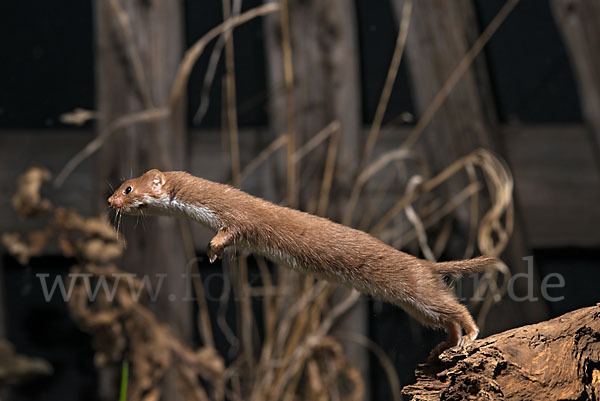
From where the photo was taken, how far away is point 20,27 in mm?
1864

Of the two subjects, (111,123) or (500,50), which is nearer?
(111,123)

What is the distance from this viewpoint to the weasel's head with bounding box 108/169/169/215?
72cm

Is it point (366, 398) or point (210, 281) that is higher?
point (210, 281)

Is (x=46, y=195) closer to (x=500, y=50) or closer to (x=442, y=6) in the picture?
(x=442, y=6)

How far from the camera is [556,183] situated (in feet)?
5.93

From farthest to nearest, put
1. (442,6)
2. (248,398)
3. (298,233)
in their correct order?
(442,6) → (248,398) → (298,233)

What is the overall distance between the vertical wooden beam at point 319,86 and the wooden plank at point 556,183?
1.50 feet

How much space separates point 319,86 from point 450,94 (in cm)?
36

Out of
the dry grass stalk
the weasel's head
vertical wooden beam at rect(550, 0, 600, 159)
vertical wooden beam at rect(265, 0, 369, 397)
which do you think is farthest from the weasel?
vertical wooden beam at rect(550, 0, 600, 159)

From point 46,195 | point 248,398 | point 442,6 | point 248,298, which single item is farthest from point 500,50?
point 46,195

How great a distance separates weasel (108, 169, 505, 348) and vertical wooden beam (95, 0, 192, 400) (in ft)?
3.30

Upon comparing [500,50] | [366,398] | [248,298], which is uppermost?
[500,50]

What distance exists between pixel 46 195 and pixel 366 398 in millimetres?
1015

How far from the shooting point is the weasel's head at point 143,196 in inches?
28.4
